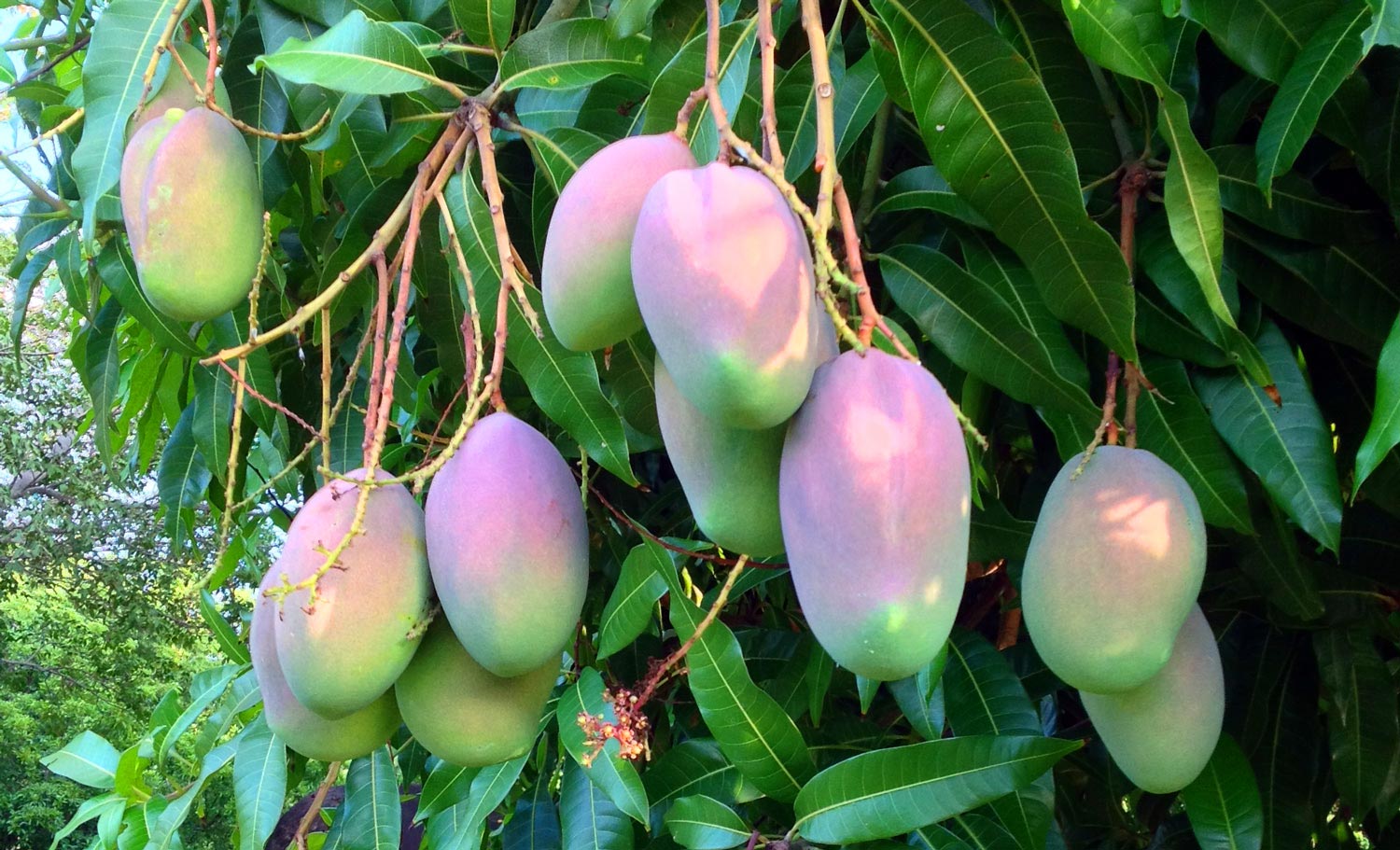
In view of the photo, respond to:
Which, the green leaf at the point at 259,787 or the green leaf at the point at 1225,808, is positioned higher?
the green leaf at the point at 1225,808

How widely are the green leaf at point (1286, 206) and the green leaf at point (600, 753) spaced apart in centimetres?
65

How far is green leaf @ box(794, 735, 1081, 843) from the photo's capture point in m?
0.86

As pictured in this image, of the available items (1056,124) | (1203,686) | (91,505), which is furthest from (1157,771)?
(91,505)

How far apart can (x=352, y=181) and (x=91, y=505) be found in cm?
780

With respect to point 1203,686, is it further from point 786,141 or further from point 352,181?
point 352,181

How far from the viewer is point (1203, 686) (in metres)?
0.79

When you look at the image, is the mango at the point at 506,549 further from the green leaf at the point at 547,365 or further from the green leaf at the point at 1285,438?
the green leaf at the point at 1285,438

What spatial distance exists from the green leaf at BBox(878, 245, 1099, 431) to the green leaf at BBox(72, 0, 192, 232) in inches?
24.4

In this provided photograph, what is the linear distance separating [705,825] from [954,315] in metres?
0.51

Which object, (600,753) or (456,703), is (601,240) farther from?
(600,753)

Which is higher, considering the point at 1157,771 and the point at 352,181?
the point at 352,181

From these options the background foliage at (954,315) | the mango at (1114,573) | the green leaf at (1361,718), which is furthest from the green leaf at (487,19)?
the green leaf at (1361,718)

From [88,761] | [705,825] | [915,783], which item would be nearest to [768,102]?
[915,783]

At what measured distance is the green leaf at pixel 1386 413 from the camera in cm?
64
